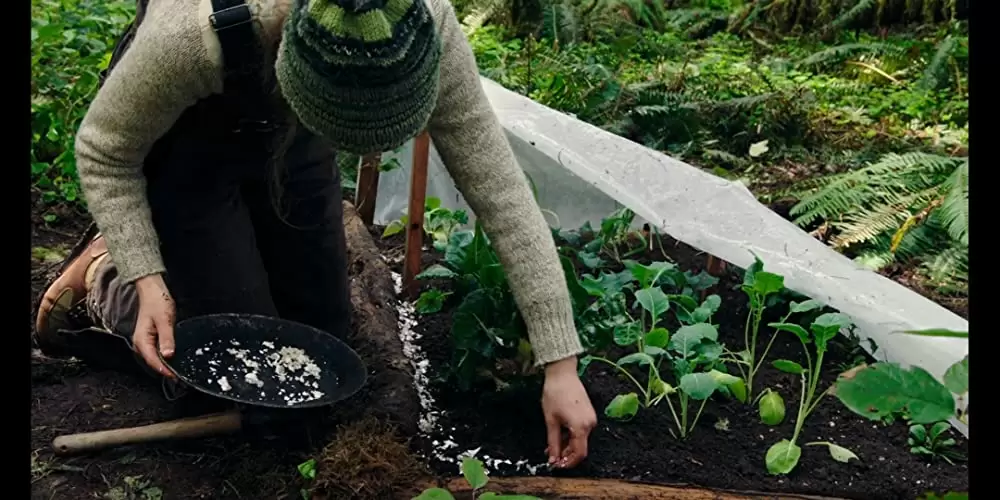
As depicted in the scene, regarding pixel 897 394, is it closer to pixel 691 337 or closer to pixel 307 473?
pixel 691 337

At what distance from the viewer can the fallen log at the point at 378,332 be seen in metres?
2.34

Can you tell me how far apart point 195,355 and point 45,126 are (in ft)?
6.00

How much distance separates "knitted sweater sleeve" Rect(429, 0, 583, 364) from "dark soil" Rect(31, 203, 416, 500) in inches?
17.1

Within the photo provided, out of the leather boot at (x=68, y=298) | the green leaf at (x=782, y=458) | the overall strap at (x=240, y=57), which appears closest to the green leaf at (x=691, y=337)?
the green leaf at (x=782, y=458)

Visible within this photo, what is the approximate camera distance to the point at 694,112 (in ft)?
14.4

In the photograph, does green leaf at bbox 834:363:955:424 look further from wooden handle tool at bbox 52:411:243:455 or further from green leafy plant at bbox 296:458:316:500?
wooden handle tool at bbox 52:411:243:455

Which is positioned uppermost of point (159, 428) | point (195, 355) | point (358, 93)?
point (358, 93)

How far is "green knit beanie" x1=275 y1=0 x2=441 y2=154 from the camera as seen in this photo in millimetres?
1573

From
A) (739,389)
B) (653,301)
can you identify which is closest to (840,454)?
(739,389)

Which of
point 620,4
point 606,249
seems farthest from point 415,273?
point 620,4

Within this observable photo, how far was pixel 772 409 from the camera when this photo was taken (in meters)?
2.27

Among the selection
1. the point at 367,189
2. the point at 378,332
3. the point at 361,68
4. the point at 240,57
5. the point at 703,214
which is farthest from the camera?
the point at 367,189

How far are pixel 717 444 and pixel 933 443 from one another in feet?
1.59

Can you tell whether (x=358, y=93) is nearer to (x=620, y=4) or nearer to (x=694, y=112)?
(x=694, y=112)
